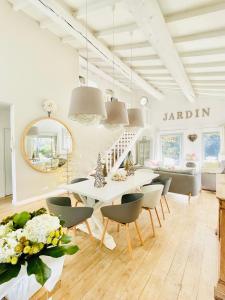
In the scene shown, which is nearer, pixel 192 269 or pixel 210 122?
pixel 192 269

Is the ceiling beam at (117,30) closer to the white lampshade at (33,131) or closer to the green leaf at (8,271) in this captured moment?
the white lampshade at (33,131)

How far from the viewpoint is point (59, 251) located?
96 cm

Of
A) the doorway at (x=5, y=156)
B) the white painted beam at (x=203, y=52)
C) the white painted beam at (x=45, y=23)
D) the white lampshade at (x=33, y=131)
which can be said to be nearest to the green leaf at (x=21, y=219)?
the white lampshade at (x=33, y=131)

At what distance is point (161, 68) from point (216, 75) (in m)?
1.29

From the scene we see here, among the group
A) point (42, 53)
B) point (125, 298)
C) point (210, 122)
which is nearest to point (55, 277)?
point (125, 298)

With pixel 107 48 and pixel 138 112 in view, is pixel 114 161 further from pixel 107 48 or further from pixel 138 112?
pixel 107 48

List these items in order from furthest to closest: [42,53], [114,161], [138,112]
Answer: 1. [114,161]
2. [42,53]
3. [138,112]

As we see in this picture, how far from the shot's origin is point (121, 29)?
328 cm

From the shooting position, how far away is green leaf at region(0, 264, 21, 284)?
0.82m

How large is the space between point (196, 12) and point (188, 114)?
5.71 meters

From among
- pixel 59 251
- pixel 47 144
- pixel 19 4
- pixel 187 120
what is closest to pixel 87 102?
pixel 59 251

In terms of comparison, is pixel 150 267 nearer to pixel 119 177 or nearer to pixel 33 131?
pixel 119 177

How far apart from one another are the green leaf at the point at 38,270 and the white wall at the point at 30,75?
3.56 m

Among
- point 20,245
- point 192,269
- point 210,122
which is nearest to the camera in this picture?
point 20,245
